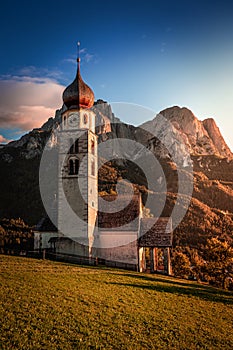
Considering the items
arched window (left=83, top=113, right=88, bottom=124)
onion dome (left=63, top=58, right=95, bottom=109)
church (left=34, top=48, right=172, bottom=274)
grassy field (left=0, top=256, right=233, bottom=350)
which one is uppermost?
onion dome (left=63, top=58, right=95, bottom=109)

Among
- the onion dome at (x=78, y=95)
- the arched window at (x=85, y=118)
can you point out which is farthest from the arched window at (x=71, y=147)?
the onion dome at (x=78, y=95)

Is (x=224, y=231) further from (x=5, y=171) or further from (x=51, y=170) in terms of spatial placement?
(x=5, y=171)

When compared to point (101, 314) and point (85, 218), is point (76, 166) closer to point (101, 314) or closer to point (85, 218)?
point (85, 218)

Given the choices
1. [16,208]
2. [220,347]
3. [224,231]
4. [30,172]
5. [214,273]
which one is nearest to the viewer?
[220,347]

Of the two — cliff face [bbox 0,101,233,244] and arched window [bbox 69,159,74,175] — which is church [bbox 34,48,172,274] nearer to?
arched window [bbox 69,159,74,175]

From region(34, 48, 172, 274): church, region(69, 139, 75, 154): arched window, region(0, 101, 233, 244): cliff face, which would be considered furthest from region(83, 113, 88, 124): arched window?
region(0, 101, 233, 244): cliff face

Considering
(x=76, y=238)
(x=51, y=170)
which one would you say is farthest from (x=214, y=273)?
(x=51, y=170)

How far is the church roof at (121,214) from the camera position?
31.9 m

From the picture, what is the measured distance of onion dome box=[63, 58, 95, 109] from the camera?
31.5 metres

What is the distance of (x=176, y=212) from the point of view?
83.1 m

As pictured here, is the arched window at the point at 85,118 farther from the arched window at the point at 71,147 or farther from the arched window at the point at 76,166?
the arched window at the point at 76,166

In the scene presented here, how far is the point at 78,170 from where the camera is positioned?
30.8 meters

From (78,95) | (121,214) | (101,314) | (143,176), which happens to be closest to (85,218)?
(121,214)

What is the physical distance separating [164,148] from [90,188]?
332ft
